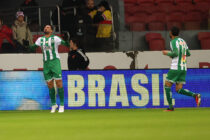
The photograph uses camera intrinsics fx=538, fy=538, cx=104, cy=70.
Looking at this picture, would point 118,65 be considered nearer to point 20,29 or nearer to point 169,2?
point 20,29

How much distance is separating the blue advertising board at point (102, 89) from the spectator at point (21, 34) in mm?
1962

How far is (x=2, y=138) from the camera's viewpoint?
19.2ft

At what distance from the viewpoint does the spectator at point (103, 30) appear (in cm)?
1420

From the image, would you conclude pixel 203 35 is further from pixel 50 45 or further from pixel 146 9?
pixel 50 45

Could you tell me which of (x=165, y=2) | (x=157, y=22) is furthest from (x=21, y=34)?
(x=165, y=2)

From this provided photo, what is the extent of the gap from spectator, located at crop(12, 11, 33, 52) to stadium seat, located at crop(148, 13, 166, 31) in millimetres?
3696

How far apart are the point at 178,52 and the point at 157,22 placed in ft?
18.8

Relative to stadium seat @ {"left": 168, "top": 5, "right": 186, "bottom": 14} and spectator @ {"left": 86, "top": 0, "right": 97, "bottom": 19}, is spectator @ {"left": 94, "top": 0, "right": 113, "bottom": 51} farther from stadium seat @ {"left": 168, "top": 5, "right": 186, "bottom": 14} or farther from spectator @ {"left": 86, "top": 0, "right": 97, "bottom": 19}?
stadium seat @ {"left": 168, "top": 5, "right": 186, "bottom": 14}

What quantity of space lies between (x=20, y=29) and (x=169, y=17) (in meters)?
4.90

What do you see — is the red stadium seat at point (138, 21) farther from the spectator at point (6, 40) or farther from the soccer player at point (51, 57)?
the soccer player at point (51, 57)

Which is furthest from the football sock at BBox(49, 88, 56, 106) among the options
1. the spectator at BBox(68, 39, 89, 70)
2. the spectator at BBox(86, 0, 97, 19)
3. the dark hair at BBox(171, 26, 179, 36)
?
the spectator at BBox(86, 0, 97, 19)

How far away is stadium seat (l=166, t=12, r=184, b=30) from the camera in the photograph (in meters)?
15.3

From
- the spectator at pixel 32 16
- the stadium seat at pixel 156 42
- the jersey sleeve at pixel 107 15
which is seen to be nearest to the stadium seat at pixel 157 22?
the stadium seat at pixel 156 42

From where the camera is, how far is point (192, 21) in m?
15.5
